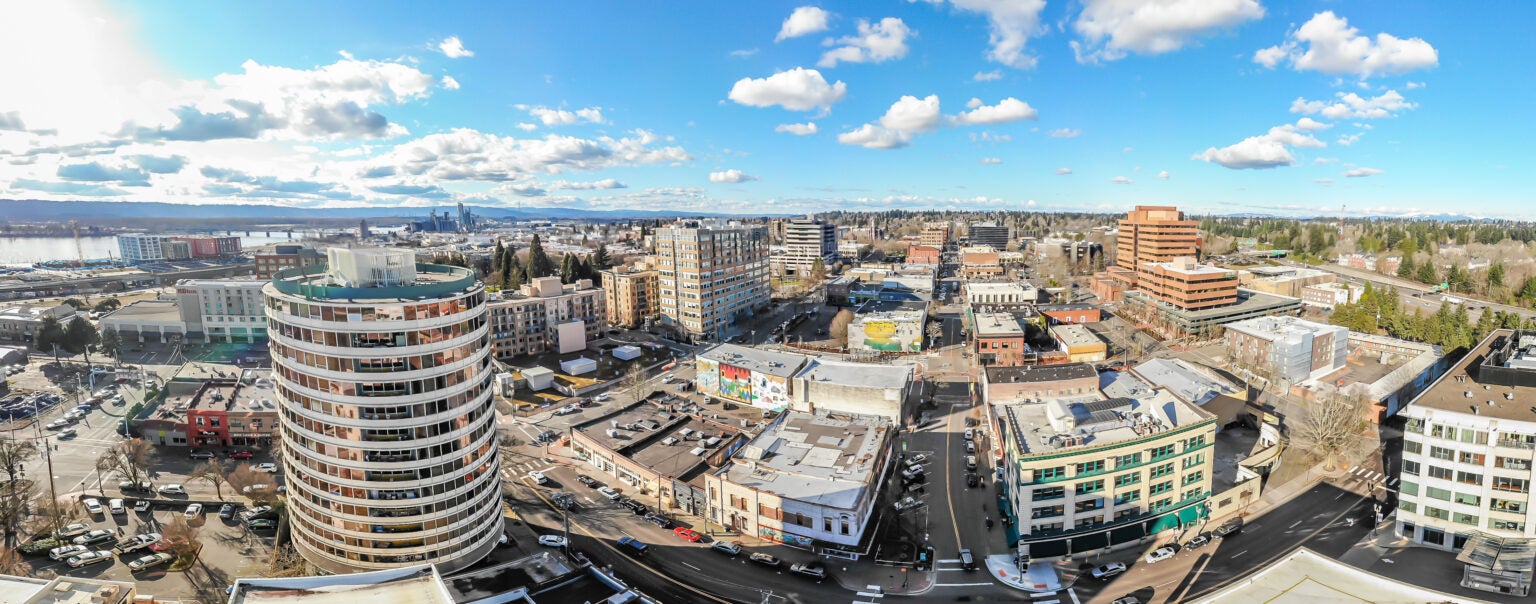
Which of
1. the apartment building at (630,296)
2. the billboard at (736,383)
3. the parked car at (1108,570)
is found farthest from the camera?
the apartment building at (630,296)

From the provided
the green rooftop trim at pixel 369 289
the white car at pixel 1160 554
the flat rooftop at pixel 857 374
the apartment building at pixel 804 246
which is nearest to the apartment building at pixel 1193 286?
the flat rooftop at pixel 857 374

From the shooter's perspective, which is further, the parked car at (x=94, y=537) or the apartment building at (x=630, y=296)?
the apartment building at (x=630, y=296)

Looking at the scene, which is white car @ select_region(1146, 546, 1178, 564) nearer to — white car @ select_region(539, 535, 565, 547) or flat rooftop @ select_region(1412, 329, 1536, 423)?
flat rooftop @ select_region(1412, 329, 1536, 423)

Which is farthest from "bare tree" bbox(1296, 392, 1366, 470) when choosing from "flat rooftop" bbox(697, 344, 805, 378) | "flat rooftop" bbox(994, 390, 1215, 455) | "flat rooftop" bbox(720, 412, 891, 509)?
"flat rooftop" bbox(697, 344, 805, 378)

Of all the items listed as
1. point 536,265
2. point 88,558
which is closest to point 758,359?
point 88,558

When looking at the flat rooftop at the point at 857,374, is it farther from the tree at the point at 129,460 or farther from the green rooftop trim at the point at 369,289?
the tree at the point at 129,460

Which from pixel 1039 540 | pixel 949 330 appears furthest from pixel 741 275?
pixel 1039 540

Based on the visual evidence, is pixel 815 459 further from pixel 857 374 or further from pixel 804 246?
pixel 804 246
